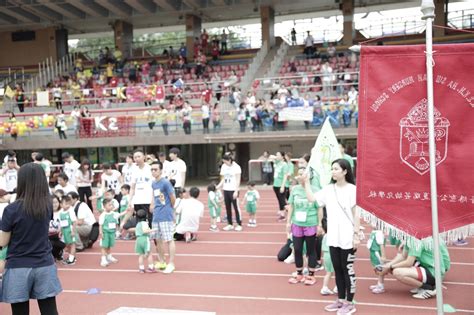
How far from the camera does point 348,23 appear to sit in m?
28.6

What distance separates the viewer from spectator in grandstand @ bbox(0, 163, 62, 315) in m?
4.07

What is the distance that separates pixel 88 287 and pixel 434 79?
5.46 m

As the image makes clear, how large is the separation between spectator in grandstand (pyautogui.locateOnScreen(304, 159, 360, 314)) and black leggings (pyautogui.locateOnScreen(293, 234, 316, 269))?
1247mm

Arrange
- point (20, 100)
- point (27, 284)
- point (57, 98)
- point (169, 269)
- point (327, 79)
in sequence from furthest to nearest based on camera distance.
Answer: point (20, 100), point (57, 98), point (327, 79), point (169, 269), point (27, 284)

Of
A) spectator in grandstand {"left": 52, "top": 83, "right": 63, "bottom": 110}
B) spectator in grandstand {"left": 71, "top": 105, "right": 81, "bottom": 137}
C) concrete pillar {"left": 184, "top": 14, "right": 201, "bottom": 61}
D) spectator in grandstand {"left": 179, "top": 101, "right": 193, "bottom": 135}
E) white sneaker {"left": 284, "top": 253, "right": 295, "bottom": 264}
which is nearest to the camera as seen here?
white sneaker {"left": 284, "top": 253, "right": 295, "bottom": 264}

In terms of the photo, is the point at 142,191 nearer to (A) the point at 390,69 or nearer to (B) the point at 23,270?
(B) the point at 23,270

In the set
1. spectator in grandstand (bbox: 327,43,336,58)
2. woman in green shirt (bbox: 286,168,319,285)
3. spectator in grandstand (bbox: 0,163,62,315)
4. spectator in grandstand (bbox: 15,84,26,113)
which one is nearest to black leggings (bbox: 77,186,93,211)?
woman in green shirt (bbox: 286,168,319,285)

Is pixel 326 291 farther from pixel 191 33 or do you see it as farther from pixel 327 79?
pixel 191 33

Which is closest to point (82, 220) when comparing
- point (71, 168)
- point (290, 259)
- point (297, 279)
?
point (71, 168)

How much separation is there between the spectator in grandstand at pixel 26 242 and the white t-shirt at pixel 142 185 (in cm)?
469

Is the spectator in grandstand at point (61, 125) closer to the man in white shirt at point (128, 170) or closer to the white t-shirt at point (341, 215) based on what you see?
the man in white shirt at point (128, 170)

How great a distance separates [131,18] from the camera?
32625mm

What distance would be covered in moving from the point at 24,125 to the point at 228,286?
62.0 feet

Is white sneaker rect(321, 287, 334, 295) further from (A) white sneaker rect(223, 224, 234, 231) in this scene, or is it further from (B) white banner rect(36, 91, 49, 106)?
(B) white banner rect(36, 91, 49, 106)
